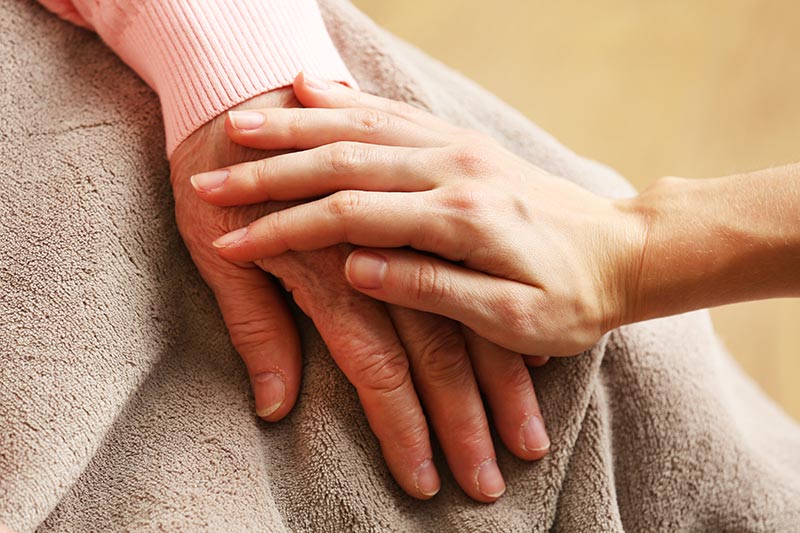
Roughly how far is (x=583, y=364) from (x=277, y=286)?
317mm

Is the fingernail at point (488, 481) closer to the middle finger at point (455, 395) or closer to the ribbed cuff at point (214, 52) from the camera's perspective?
the middle finger at point (455, 395)

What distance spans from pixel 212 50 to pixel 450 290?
0.33 metres

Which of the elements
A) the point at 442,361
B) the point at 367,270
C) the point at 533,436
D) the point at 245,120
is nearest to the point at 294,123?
the point at 245,120

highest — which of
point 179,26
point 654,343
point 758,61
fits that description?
point 179,26

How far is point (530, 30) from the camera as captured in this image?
5.69 feet

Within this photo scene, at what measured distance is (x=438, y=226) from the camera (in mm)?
667

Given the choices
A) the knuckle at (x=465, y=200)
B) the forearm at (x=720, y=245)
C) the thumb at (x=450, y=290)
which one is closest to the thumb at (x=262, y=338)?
the thumb at (x=450, y=290)

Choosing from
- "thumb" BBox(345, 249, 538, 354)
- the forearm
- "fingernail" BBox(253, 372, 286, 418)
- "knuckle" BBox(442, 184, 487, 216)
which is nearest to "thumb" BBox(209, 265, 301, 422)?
"fingernail" BBox(253, 372, 286, 418)

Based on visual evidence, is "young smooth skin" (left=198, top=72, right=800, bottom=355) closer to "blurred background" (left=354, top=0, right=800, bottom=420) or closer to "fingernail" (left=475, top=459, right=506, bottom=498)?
"fingernail" (left=475, top=459, right=506, bottom=498)

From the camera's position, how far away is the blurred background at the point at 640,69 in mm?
1644

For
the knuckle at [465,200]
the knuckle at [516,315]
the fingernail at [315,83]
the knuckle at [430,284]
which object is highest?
the fingernail at [315,83]

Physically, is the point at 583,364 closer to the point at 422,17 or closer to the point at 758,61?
the point at 422,17

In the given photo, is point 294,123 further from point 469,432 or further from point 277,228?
point 469,432

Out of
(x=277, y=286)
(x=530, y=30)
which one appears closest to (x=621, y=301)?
(x=277, y=286)
